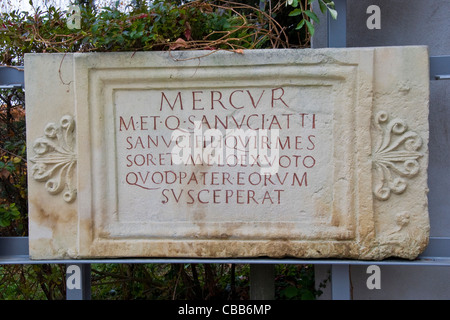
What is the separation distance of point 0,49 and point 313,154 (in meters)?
1.93

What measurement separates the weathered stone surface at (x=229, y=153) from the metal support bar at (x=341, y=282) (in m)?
0.15

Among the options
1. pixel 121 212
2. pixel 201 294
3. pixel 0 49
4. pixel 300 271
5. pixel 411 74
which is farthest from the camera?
pixel 300 271

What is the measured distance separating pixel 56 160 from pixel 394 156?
179 centimetres

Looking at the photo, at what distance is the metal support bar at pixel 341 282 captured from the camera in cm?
252

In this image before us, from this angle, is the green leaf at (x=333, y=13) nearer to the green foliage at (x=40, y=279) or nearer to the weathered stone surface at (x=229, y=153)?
the weathered stone surface at (x=229, y=153)

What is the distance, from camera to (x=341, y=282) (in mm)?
2525

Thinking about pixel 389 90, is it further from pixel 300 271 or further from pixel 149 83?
pixel 300 271

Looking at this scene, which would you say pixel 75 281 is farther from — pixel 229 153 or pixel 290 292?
pixel 290 292

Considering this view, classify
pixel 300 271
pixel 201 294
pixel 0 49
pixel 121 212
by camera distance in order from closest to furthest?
1. pixel 121 212
2. pixel 0 49
3. pixel 201 294
4. pixel 300 271

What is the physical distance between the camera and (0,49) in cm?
273

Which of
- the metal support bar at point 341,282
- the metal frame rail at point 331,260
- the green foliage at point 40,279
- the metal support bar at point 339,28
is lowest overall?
the green foliage at point 40,279

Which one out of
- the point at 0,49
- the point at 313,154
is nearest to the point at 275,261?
the point at 313,154

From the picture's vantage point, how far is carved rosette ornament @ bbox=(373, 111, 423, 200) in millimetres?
2363

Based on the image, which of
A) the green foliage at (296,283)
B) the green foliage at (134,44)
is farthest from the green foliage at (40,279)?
the green foliage at (296,283)
